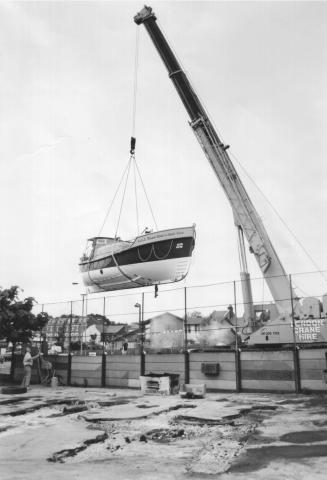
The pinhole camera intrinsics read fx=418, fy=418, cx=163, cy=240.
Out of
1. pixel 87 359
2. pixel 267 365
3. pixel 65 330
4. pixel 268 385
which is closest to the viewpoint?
pixel 268 385

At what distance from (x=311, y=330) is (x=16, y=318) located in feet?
37.4

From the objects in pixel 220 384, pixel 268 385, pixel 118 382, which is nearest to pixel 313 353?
pixel 268 385

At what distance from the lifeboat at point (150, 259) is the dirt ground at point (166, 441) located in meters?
10.6

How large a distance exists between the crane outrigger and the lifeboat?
19.2ft

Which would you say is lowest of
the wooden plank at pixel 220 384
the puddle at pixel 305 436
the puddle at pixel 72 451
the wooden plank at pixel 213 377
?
the wooden plank at pixel 220 384

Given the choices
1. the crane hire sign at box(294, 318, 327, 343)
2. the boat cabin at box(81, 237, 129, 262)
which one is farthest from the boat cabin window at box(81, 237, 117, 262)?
the crane hire sign at box(294, 318, 327, 343)

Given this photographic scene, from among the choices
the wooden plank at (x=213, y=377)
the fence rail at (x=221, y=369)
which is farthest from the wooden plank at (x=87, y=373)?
the wooden plank at (x=213, y=377)

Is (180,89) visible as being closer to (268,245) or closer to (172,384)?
(268,245)

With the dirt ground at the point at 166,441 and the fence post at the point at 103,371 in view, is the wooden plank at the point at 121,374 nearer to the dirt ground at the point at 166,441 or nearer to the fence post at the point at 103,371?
the fence post at the point at 103,371

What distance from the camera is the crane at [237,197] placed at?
45.6 ft

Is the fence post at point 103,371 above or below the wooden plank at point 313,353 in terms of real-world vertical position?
below

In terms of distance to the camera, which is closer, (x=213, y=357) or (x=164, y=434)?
(x=164, y=434)

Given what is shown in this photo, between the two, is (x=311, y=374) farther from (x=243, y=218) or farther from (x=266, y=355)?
(x=243, y=218)

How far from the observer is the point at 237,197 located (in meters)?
14.8
